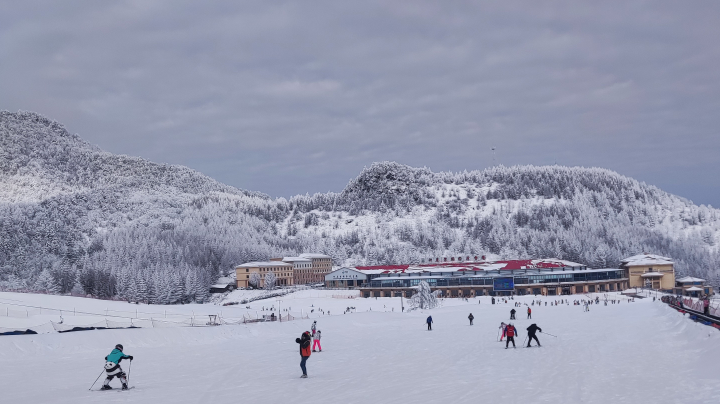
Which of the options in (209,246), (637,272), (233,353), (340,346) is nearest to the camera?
(233,353)

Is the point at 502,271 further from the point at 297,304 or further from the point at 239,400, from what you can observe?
the point at 239,400

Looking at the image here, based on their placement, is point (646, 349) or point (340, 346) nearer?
point (646, 349)

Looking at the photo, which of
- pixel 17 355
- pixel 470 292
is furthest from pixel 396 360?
pixel 470 292

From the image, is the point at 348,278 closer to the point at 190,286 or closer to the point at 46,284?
the point at 190,286

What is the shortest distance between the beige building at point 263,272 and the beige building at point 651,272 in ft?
268

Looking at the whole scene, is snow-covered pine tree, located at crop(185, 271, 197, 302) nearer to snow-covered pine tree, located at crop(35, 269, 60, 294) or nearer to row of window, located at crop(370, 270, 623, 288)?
snow-covered pine tree, located at crop(35, 269, 60, 294)

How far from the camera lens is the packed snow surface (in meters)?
17.6

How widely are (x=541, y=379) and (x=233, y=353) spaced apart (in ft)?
57.0

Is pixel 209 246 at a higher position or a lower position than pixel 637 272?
higher

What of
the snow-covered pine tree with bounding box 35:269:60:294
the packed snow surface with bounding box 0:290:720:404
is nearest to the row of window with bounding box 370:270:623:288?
the snow-covered pine tree with bounding box 35:269:60:294

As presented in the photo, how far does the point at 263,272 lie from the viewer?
503 feet

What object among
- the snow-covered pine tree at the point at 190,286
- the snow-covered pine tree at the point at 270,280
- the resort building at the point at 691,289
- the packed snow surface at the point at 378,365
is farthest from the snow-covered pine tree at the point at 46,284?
the resort building at the point at 691,289

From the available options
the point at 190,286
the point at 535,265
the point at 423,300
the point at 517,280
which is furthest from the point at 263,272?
the point at 423,300

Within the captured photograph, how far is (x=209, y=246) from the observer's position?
600ft
